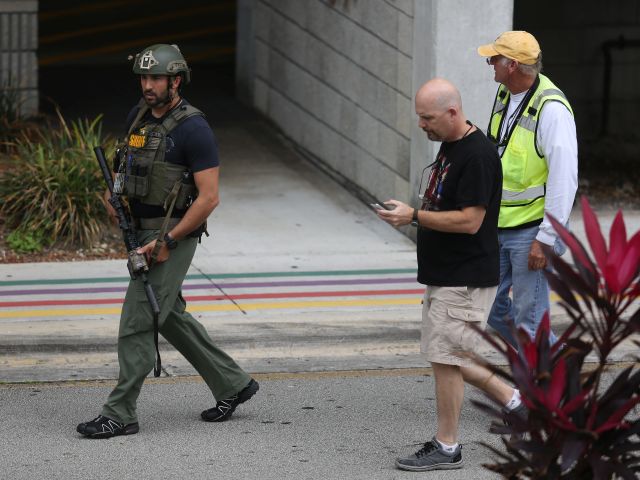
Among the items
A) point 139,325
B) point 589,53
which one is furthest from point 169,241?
point 589,53

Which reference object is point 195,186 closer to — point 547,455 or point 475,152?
point 475,152

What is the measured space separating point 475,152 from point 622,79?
10167 millimetres

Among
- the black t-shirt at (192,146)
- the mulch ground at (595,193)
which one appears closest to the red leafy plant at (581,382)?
the black t-shirt at (192,146)

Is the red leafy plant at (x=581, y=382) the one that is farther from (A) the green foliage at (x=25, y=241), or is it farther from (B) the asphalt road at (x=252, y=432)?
(A) the green foliage at (x=25, y=241)

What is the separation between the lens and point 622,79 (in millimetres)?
15219

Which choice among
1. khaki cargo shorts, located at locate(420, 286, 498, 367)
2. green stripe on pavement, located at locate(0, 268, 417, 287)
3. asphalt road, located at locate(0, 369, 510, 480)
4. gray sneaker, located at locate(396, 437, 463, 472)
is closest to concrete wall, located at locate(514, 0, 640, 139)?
green stripe on pavement, located at locate(0, 268, 417, 287)

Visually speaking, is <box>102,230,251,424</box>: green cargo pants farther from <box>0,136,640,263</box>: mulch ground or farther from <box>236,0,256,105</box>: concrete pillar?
<box>236,0,256,105</box>: concrete pillar

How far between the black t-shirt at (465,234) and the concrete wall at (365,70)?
474 cm

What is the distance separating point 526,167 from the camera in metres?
6.34

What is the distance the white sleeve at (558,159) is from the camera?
617cm

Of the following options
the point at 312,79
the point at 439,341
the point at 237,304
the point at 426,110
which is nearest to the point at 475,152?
the point at 426,110

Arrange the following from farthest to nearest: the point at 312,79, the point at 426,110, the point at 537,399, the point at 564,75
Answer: the point at 564,75 → the point at 312,79 → the point at 426,110 → the point at 537,399

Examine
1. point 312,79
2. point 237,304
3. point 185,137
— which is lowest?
point 237,304

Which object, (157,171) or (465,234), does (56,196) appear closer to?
(157,171)
